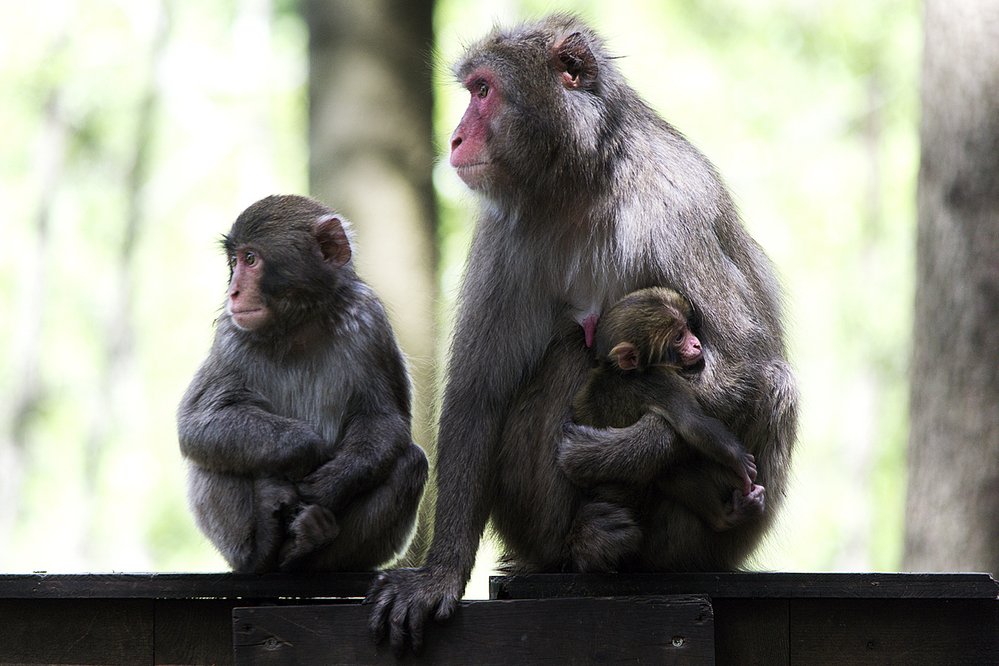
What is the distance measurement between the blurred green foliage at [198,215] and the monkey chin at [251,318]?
15.2 meters

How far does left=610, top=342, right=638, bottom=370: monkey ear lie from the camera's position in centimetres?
410

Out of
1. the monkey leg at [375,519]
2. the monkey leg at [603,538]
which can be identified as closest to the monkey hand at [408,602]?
the monkey leg at [375,519]

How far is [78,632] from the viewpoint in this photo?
409 centimetres

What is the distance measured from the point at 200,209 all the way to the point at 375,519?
1906 centimetres

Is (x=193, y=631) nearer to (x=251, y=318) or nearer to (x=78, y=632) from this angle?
(x=78, y=632)

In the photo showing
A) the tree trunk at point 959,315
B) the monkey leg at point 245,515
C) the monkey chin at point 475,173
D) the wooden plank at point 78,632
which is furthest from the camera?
the tree trunk at point 959,315

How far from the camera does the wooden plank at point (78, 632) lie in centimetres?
406

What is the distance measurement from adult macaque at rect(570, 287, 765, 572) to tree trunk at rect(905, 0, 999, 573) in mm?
3105

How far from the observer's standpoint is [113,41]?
2022 centimetres

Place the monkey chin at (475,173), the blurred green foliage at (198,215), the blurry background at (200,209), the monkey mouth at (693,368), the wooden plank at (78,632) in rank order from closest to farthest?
the wooden plank at (78,632) < the monkey mouth at (693,368) < the monkey chin at (475,173) < the blurry background at (200,209) < the blurred green foliage at (198,215)

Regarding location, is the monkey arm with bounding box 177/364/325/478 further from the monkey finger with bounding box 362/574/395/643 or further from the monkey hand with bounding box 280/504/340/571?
the monkey finger with bounding box 362/574/395/643

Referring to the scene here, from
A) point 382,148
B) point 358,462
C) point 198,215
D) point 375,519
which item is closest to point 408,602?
point 375,519

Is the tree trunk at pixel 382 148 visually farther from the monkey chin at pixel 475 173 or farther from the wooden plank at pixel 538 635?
the wooden plank at pixel 538 635

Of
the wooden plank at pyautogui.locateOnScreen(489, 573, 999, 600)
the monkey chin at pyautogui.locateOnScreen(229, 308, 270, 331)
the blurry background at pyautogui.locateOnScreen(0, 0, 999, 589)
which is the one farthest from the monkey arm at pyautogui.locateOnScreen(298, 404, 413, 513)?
the blurry background at pyautogui.locateOnScreen(0, 0, 999, 589)
